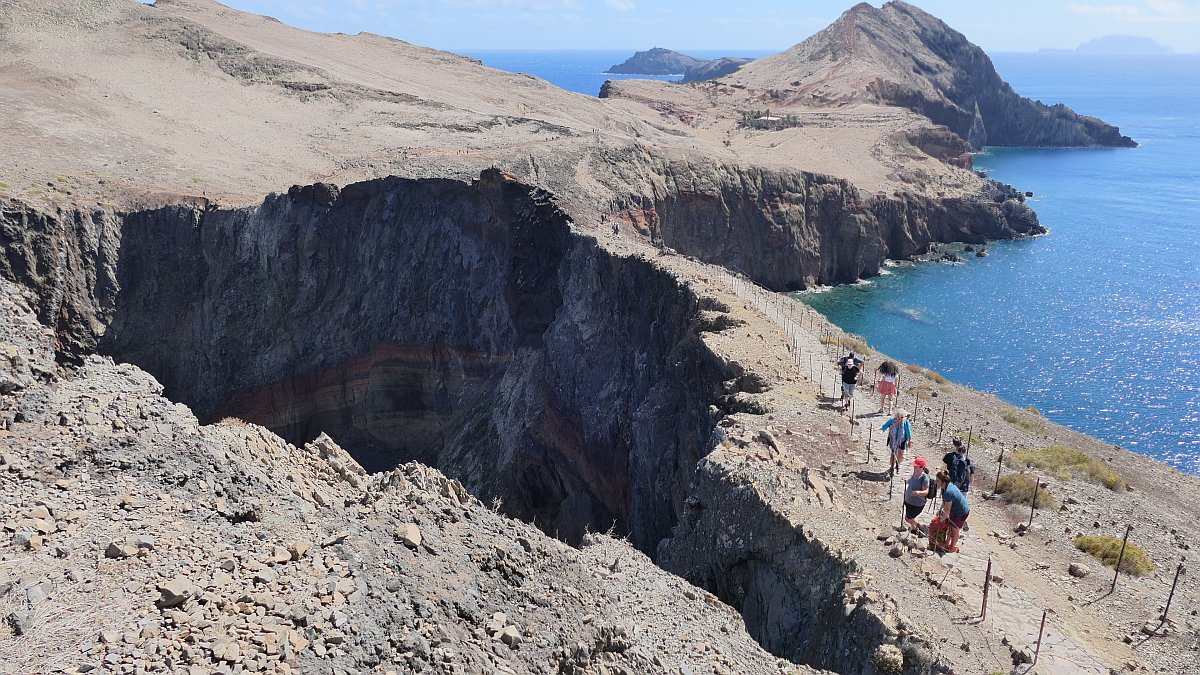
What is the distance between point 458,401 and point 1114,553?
34.3 m

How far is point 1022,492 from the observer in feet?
68.9

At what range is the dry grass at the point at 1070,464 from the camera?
2360 centimetres

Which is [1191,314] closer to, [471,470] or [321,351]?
[471,470]

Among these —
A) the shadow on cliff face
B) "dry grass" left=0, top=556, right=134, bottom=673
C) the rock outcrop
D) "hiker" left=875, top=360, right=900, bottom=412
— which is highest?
the rock outcrop

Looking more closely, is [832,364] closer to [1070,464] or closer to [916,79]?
[1070,464]

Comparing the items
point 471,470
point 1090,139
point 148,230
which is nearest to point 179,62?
point 148,230

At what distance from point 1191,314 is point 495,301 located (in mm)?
53539

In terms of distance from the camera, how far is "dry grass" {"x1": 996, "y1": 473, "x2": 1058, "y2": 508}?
20766 mm

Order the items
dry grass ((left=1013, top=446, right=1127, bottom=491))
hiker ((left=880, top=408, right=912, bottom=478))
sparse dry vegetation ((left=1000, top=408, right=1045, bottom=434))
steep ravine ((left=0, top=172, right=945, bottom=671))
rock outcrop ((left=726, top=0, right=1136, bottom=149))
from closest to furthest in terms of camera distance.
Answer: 1. hiker ((left=880, top=408, right=912, bottom=478))
2. dry grass ((left=1013, top=446, right=1127, bottom=491))
3. sparse dry vegetation ((left=1000, top=408, right=1045, bottom=434))
4. steep ravine ((left=0, top=172, right=945, bottom=671))
5. rock outcrop ((left=726, top=0, right=1136, bottom=149))

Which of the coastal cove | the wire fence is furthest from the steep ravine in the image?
the coastal cove

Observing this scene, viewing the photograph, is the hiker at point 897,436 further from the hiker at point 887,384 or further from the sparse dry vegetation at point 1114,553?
the sparse dry vegetation at point 1114,553

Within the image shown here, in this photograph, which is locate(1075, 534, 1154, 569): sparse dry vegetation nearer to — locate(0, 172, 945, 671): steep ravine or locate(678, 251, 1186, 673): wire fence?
locate(678, 251, 1186, 673): wire fence

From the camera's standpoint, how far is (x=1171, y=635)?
1588cm

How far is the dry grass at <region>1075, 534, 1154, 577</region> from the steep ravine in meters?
15.2
